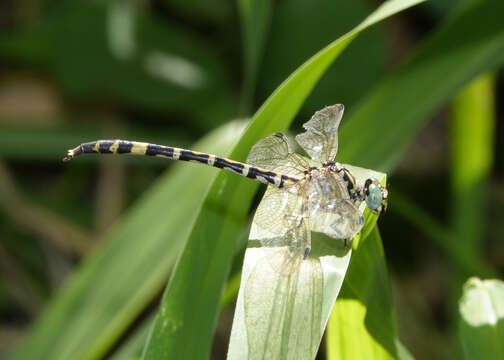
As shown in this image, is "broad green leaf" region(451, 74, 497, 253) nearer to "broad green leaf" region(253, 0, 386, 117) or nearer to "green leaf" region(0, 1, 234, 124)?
"broad green leaf" region(253, 0, 386, 117)

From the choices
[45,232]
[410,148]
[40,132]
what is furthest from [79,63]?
[410,148]

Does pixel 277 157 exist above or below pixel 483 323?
above

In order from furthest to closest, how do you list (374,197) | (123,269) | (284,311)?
(123,269), (374,197), (284,311)

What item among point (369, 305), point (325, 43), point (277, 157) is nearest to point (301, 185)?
point (277, 157)

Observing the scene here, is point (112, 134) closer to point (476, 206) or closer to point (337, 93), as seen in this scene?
point (337, 93)

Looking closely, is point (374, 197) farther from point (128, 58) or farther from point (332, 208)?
point (128, 58)

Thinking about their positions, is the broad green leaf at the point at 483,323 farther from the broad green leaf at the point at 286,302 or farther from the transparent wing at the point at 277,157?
the transparent wing at the point at 277,157

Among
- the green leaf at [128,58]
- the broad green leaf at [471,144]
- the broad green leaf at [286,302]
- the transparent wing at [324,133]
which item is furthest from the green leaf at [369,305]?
the green leaf at [128,58]
